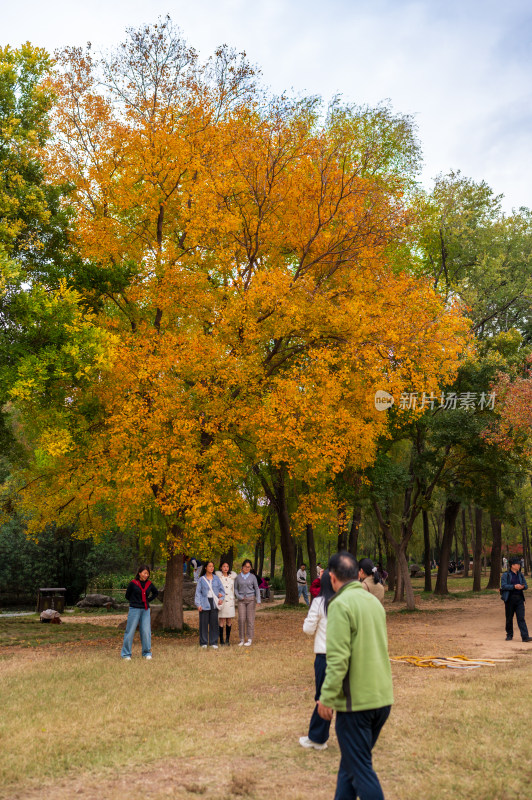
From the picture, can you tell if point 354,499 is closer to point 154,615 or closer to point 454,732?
point 154,615

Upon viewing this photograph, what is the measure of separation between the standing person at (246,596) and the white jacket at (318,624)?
7.45m

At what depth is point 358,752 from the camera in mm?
4086

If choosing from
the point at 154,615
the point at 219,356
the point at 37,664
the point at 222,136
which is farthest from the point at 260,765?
the point at 222,136

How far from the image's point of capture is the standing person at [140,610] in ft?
40.9

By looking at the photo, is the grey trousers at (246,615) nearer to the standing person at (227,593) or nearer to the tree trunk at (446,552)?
the standing person at (227,593)

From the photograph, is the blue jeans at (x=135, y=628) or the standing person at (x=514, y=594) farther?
the standing person at (x=514, y=594)

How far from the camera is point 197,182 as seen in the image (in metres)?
17.5

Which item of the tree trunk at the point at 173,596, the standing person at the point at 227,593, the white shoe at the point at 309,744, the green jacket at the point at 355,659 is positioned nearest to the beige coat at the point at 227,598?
the standing person at the point at 227,593

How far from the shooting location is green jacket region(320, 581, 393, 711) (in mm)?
4102

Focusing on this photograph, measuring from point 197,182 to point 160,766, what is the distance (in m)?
14.6

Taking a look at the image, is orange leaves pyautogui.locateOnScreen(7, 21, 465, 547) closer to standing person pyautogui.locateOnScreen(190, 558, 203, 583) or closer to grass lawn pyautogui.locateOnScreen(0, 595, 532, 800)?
grass lawn pyautogui.locateOnScreen(0, 595, 532, 800)

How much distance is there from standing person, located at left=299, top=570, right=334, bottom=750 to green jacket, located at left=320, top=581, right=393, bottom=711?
2.04m

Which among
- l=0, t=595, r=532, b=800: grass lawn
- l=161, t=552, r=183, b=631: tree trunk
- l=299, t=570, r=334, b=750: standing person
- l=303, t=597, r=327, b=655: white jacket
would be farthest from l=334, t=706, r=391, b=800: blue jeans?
l=161, t=552, r=183, b=631: tree trunk

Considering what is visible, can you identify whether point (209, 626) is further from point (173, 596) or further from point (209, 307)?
point (209, 307)
